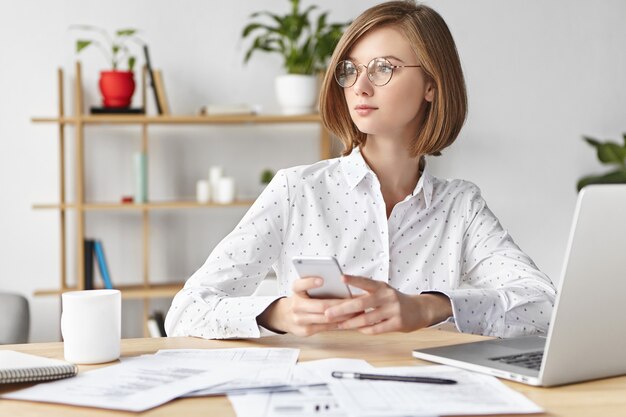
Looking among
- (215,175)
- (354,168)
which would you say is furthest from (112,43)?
(354,168)

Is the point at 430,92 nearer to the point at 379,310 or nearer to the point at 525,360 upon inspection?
the point at 379,310

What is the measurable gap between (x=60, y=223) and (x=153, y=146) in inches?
22.1

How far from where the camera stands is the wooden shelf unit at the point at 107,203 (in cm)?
361

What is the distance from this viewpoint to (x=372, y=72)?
5.72 feet

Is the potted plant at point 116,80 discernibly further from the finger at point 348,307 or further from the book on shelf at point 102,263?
the finger at point 348,307

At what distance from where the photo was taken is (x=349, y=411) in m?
0.94

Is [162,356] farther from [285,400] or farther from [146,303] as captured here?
[146,303]

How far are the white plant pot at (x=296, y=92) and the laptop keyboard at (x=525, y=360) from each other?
8.64ft

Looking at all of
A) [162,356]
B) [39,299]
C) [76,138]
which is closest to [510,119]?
[76,138]

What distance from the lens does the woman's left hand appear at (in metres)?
1.28

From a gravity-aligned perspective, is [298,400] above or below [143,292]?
above

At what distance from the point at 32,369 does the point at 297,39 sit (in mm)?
2858

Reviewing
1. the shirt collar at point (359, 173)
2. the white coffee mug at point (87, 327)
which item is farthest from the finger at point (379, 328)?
the shirt collar at point (359, 173)

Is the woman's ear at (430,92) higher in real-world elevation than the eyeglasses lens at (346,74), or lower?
lower
